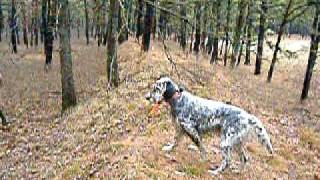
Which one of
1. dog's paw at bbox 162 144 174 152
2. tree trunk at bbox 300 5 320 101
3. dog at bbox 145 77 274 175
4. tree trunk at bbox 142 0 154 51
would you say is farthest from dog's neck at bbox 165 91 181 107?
tree trunk at bbox 300 5 320 101

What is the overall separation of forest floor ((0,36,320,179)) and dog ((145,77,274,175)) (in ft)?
1.31

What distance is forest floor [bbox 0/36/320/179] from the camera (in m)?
10.4

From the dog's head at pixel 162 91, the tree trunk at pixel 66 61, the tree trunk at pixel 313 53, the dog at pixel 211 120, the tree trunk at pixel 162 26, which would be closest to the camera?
the tree trunk at pixel 162 26

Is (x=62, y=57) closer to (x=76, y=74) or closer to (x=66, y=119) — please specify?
(x=66, y=119)

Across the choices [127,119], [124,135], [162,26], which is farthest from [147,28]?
[124,135]

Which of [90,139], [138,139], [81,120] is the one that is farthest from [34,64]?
[138,139]

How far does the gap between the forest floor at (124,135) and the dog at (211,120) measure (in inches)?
15.7

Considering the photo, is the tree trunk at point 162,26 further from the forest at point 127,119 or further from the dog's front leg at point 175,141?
the dog's front leg at point 175,141

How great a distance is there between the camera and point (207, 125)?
10.0 m

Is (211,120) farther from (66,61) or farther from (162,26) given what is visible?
(162,26)

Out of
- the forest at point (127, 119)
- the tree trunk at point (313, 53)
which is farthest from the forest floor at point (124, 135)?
the tree trunk at point (313, 53)

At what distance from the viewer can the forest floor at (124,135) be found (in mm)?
10398

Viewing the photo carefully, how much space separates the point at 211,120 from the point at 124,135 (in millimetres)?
3491

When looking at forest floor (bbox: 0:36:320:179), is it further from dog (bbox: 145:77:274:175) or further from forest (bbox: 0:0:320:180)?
dog (bbox: 145:77:274:175)
